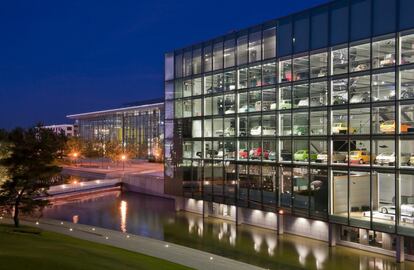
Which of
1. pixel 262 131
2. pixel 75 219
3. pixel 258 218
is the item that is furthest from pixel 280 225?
pixel 75 219

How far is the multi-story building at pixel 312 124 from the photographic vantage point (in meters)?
26.8

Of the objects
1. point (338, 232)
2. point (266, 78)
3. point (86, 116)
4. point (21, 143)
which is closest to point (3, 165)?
point (21, 143)

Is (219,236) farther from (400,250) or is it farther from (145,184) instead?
(145,184)

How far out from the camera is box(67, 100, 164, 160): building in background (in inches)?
4580

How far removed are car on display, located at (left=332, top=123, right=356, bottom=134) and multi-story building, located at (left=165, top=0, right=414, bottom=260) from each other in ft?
0.23

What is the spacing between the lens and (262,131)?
35875 mm

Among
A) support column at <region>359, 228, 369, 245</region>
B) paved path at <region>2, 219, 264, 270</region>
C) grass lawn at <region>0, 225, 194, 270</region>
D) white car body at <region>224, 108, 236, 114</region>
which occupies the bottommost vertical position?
paved path at <region>2, 219, 264, 270</region>

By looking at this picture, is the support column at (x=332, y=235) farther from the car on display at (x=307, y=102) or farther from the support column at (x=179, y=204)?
the support column at (x=179, y=204)

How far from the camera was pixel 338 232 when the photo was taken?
3116 cm

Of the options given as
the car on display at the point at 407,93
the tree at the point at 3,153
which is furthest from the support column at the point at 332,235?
the tree at the point at 3,153

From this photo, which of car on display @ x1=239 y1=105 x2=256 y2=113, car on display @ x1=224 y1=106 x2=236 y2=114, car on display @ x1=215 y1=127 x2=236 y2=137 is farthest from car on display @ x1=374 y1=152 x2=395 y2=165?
car on display @ x1=224 y1=106 x2=236 y2=114

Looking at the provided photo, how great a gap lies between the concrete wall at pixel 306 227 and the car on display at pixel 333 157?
15.2 ft

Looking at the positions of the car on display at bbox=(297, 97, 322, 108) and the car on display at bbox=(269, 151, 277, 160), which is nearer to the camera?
the car on display at bbox=(297, 97, 322, 108)

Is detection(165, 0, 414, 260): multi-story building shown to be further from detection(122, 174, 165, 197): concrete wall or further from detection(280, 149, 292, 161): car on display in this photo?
detection(122, 174, 165, 197): concrete wall
